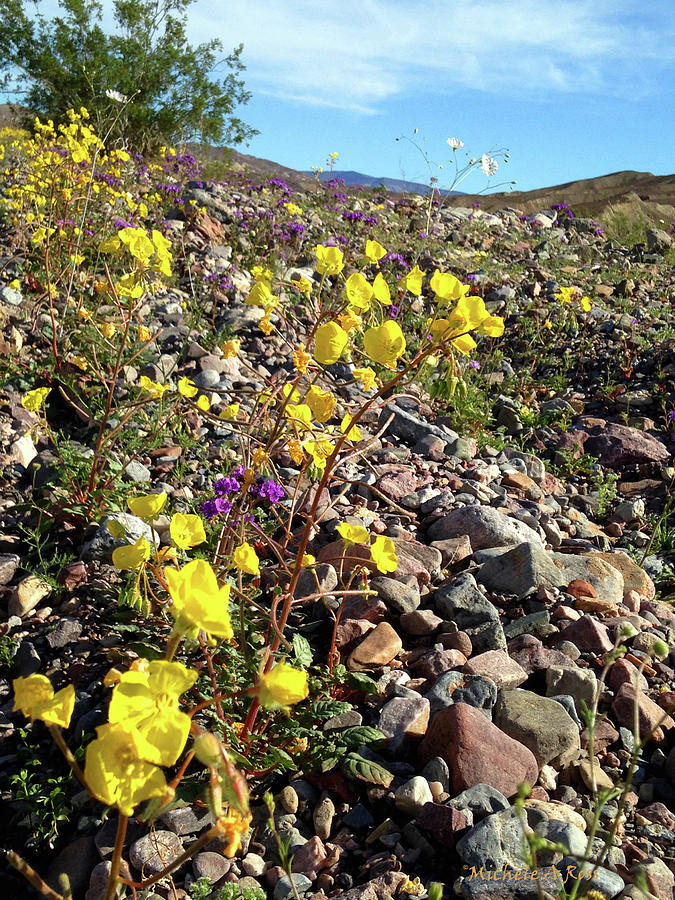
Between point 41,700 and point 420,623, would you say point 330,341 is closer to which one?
point 41,700

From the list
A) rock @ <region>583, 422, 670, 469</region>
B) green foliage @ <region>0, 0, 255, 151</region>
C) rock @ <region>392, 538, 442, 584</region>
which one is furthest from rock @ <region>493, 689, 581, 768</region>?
green foliage @ <region>0, 0, 255, 151</region>

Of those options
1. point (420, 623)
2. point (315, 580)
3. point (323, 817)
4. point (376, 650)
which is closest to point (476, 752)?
point (323, 817)

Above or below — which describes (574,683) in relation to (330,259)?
below

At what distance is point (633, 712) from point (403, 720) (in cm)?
80

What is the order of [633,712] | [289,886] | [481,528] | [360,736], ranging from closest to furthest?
[289,886] → [360,736] → [633,712] → [481,528]

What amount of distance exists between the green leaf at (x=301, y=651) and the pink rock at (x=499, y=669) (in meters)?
0.57

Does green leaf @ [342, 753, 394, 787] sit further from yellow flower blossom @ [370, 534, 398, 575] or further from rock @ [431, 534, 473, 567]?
rock @ [431, 534, 473, 567]

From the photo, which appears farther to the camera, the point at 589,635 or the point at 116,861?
the point at 589,635

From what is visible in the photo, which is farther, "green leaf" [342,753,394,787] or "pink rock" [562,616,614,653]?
"pink rock" [562,616,614,653]

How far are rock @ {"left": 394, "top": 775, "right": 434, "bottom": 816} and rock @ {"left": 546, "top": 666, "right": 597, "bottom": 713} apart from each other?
668mm

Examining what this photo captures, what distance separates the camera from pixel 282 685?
1.09 m

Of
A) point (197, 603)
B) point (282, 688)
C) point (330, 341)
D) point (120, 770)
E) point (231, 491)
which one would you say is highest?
point (330, 341)

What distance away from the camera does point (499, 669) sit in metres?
2.38

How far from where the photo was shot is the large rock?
113 inches
